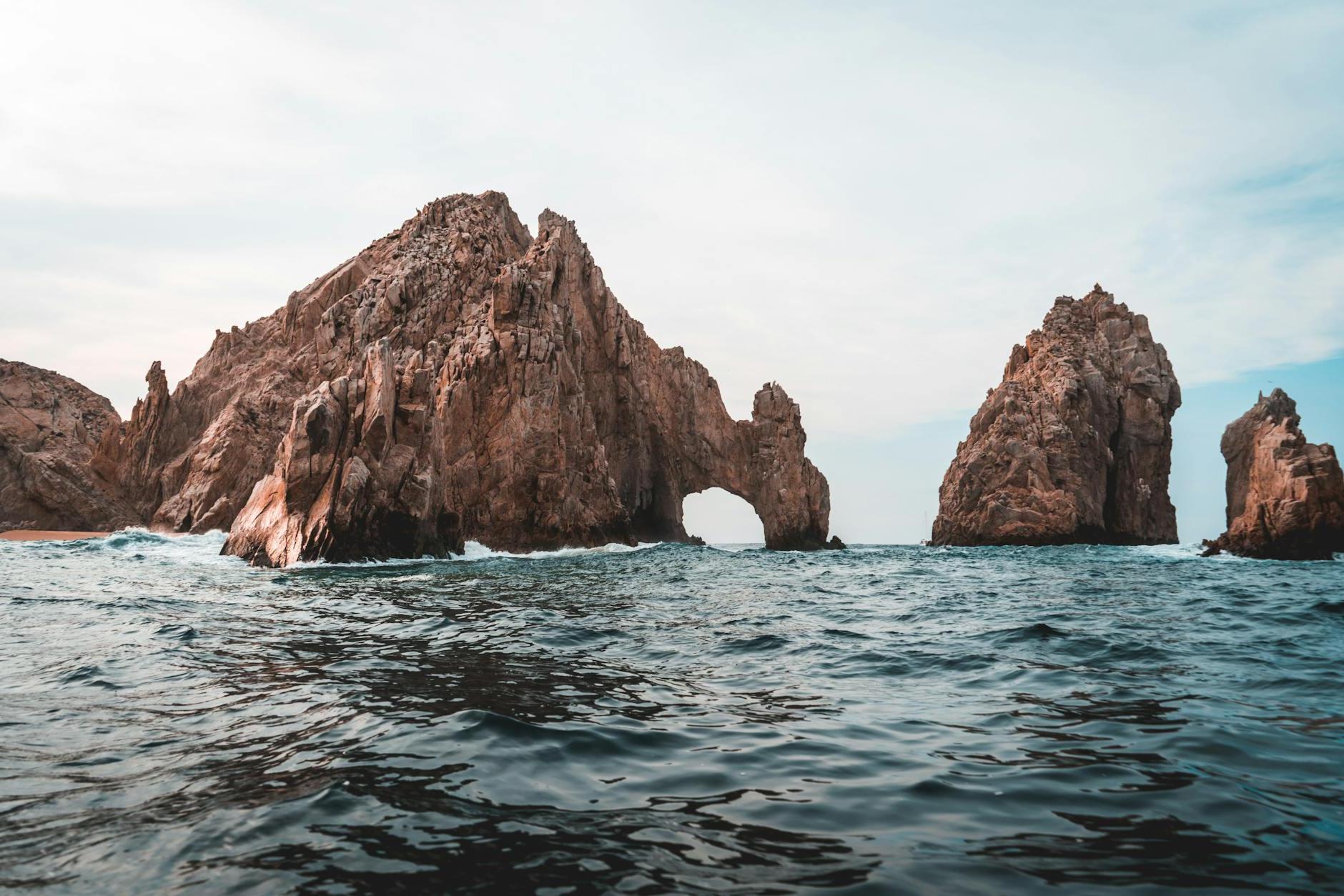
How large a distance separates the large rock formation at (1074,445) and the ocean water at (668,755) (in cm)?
6902

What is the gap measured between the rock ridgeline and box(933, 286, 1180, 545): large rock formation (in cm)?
1866

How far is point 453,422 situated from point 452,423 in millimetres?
179

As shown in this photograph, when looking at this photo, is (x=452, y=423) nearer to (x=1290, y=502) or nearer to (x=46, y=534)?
(x=46, y=534)

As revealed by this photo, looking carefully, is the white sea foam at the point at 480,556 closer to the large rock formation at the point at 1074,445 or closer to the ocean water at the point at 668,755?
the ocean water at the point at 668,755

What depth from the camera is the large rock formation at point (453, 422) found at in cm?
4016

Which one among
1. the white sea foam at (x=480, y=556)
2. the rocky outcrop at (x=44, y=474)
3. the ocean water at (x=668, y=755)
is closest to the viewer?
the ocean water at (x=668, y=755)

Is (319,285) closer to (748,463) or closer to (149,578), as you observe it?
(748,463)

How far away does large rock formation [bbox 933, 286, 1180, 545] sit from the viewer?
3189 inches

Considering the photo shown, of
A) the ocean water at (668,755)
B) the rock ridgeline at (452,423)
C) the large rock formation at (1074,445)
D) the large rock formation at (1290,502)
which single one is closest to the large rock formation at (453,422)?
the rock ridgeline at (452,423)

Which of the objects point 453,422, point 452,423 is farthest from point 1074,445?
point 452,423

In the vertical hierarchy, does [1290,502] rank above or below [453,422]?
below

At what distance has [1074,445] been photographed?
270 ft

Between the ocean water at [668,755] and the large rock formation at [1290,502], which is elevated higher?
the large rock formation at [1290,502]

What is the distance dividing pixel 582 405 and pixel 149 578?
46688 millimetres
